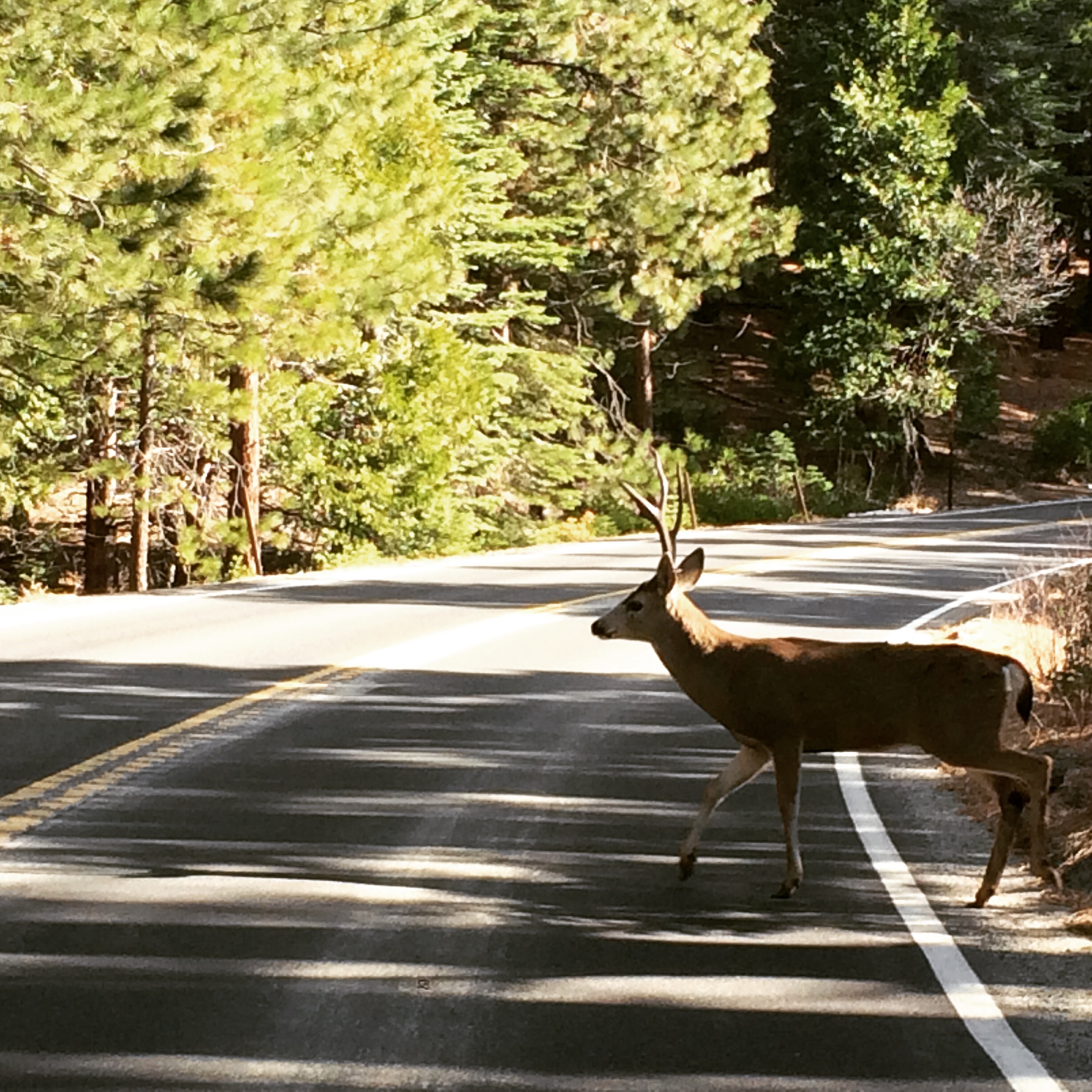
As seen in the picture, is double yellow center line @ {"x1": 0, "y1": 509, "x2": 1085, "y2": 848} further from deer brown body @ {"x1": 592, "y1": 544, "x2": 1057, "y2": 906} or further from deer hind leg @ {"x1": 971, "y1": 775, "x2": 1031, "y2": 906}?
deer hind leg @ {"x1": 971, "y1": 775, "x2": 1031, "y2": 906}

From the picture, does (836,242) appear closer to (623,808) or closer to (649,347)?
(649,347)

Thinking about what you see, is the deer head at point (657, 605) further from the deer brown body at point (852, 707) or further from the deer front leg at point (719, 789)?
the deer front leg at point (719, 789)

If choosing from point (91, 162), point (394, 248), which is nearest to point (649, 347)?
point (394, 248)

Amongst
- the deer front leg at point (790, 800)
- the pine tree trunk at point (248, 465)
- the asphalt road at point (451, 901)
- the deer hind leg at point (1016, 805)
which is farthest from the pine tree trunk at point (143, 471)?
the deer hind leg at point (1016, 805)

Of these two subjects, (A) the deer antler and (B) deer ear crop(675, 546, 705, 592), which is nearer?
(A) the deer antler

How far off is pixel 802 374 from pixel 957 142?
7.08 meters

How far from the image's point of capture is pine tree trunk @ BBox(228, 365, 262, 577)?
3422 cm

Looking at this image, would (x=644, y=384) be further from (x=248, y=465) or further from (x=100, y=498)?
(x=100, y=498)

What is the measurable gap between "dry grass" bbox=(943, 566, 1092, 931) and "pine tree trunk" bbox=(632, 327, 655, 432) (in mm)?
27573

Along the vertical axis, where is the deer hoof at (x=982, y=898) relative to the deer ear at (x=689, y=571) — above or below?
below

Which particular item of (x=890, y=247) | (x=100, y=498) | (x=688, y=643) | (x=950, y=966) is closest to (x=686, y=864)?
(x=688, y=643)

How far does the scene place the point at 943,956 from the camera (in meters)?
8.54

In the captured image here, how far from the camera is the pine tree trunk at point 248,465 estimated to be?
34219 mm

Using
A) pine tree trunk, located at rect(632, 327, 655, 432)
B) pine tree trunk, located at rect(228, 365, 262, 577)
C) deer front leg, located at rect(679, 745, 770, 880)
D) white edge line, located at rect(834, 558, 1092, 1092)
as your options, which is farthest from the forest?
deer front leg, located at rect(679, 745, 770, 880)
